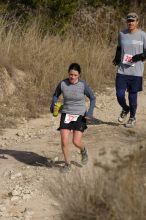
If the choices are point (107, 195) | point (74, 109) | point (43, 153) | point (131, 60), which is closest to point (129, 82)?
point (131, 60)

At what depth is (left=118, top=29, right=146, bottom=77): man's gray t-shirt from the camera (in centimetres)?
877

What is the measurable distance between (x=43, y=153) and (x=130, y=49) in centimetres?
206

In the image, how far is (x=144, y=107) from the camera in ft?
35.8

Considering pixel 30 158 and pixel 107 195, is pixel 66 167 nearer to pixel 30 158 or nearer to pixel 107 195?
pixel 30 158

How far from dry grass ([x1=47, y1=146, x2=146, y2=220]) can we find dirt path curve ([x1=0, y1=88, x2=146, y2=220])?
13 centimetres

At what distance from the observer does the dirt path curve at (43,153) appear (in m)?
5.90

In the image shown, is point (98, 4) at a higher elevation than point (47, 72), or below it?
higher

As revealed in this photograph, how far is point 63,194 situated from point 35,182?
83.2 inches

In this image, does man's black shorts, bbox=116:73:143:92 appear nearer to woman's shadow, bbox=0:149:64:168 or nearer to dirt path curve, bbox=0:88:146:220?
dirt path curve, bbox=0:88:146:220

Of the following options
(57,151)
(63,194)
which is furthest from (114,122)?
(63,194)

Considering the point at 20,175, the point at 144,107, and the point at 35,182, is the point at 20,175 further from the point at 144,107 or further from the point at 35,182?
the point at 144,107

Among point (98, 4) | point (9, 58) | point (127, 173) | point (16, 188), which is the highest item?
point (98, 4)

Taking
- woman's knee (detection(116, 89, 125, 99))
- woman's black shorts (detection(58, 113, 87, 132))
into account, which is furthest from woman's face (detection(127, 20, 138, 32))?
woman's black shorts (detection(58, 113, 87, 132))

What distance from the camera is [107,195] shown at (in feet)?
14.9
